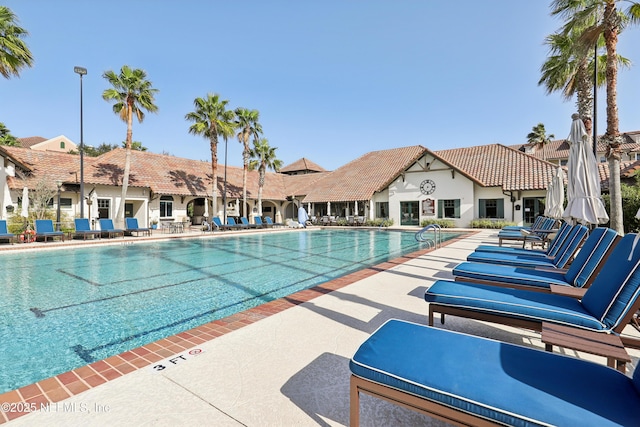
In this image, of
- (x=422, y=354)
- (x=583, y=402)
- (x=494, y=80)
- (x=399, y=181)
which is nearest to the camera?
(x=583, y=402)

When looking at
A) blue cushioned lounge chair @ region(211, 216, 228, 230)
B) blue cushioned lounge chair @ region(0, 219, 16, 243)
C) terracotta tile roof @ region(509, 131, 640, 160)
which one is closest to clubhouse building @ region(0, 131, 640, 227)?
blue cushioned lounge chair @ region(211, 216, 228, 230)

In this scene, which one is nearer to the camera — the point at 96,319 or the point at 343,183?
the point at 96,319

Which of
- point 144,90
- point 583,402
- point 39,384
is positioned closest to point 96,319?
point 39,384

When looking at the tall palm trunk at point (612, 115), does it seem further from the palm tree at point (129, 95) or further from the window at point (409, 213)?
the palm tree at point (129, 95)

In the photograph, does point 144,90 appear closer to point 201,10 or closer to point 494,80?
point 201,10

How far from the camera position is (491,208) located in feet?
74.5

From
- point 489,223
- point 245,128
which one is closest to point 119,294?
point 245,128

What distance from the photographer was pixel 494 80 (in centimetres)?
1647

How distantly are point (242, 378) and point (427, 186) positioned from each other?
80.8 ft

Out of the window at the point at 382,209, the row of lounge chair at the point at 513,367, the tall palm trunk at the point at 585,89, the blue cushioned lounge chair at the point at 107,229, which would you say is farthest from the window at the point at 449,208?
the blue cushioned lounge chair at the point at 107,229

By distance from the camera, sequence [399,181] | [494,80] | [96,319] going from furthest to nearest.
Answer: [399,181], [494,80], [96,319]

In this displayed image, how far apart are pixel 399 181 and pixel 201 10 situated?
18.8 metres

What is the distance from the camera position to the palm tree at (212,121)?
23.0 m

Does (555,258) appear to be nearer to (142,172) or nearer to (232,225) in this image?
(232,225)
